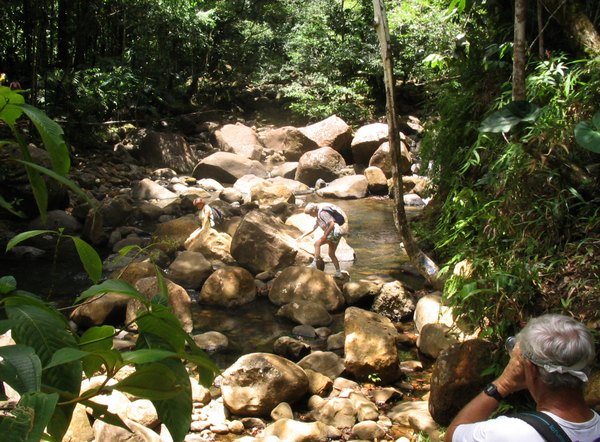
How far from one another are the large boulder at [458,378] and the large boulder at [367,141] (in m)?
11.6

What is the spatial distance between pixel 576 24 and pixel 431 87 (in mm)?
2283

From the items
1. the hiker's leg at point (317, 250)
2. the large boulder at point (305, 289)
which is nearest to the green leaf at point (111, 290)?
the large boulder at point (305, 289)

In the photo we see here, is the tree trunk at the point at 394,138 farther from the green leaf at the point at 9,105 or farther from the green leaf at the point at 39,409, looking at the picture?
the green leaf at the point at 39,409

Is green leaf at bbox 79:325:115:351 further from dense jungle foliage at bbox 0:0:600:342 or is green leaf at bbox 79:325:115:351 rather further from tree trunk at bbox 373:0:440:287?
tree trunk at bbox 373:0:440:287

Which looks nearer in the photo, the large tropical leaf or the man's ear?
the large tropical leaf

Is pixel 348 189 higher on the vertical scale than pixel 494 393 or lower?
lower

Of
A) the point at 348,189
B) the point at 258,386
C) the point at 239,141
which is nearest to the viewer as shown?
the point at 258,386

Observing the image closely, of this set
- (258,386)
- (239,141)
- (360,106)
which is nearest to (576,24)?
(258,386)

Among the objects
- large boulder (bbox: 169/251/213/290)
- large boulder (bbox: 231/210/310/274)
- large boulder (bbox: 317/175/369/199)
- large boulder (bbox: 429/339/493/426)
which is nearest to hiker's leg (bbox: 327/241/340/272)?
large boulder (bbox: 231/210/310/274)

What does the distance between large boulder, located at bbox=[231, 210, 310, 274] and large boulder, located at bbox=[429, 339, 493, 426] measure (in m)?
4.43

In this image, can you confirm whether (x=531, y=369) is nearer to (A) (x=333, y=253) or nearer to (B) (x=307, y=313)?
(B) (x=307, y=313)

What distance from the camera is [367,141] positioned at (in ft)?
50.6

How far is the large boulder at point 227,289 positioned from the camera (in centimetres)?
719

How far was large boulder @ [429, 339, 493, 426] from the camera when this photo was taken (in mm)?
3979
